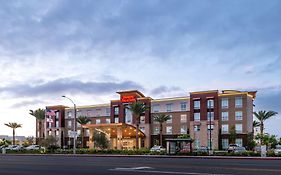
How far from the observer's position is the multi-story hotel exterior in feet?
311

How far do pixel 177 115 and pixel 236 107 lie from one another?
1541 cm

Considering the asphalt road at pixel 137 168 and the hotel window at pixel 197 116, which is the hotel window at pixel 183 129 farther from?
the asphalt road at pixel 137 168

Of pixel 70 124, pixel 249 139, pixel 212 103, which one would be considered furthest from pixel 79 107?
pixel 249 139

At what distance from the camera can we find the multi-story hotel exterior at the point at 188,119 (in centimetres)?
9469

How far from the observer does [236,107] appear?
9569 centimetres

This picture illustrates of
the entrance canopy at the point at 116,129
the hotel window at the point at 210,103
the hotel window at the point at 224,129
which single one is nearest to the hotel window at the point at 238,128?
the hotel window at the point at 224,129

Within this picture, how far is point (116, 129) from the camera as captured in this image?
93.3 meters

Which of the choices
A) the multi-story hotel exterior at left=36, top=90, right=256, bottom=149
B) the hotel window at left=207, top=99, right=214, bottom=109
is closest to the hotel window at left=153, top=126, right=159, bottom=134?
the multi-story hotel exterior at left=36, top=90, right=256, bottom=149

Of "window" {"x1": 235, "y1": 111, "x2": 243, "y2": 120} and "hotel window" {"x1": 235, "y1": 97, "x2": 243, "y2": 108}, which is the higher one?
"hotel window" {"x1": 235, "y1": 97, "x2": 243, "y2": 108}

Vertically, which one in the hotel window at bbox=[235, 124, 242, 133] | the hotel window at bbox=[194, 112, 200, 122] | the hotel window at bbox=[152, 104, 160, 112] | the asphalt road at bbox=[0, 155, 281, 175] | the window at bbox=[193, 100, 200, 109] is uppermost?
the window at bbox=[193, 100, 200, 109]

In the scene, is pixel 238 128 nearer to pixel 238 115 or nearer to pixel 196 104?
pixel 238 115

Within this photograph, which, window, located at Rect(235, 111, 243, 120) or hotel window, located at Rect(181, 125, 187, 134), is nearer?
window, located at Rect(235, 111, 243, 120)

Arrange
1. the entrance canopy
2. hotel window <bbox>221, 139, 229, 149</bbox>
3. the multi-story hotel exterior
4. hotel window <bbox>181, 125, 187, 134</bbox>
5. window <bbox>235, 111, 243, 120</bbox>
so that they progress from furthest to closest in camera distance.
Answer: hotel window <bbox>181, 125, 187, 134</bbox>, hotel window <bbox>221, 139, 229, 149</bbox>, window <bbox>235, 111, 243, 120</bbox>, the multi-story hotel exterior, the entrance canopy

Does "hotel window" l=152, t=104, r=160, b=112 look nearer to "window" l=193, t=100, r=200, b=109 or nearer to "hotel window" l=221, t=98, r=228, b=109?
"window" l=193, t=100, r=200, b=109
